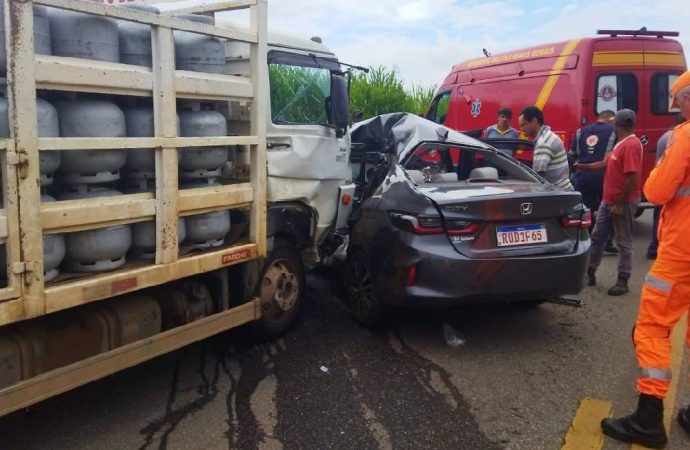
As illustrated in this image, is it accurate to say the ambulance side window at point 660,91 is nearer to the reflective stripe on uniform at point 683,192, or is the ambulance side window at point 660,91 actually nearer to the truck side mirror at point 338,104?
the truck side mirror at point 338,104

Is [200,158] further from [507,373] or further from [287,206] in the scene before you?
[507,373]

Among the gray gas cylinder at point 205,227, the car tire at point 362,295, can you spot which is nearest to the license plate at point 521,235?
the car tire at point 362,295

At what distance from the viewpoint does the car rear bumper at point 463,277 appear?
4.00 metres

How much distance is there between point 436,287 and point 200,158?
5.61 ft

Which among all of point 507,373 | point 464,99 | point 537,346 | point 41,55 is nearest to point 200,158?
point 41,55

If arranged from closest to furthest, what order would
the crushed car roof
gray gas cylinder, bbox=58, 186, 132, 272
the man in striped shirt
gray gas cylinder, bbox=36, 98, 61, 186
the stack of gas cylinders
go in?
gray gas cylinder, bbox=36, 98, 61, 186 → the stack of gas cylinders → gray gas cylinder, bbox=58, 186, 132, 272 → the crushed car roof → the man in striped shirt

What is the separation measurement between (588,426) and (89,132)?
9.62 ft

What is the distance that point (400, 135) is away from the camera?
541cm

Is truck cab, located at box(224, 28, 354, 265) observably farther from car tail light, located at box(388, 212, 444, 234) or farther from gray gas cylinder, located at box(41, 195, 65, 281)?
gray gas cylinder, located at box(41, 195, 65, 281)

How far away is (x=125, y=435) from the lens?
3.18m

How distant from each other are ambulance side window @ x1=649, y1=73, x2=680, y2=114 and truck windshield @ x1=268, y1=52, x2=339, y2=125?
17.9 feet

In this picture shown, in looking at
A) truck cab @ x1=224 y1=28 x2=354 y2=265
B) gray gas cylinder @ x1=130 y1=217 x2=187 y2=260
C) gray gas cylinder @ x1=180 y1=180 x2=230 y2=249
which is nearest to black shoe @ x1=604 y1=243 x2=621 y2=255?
truck cab @ x1=224 y1=28 x2=354 y2=265

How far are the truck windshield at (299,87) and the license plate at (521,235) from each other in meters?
1.64

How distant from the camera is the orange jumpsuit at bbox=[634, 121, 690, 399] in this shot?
119 inches
